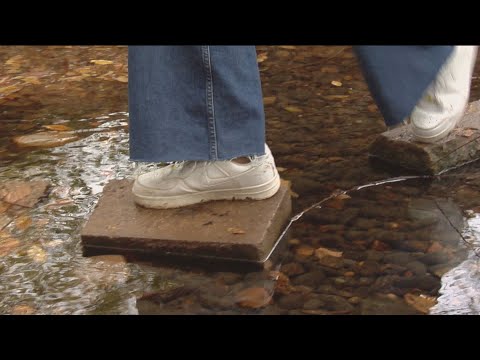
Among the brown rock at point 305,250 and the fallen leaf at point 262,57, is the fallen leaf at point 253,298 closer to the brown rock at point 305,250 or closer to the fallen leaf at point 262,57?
the brown rock at point 305,250

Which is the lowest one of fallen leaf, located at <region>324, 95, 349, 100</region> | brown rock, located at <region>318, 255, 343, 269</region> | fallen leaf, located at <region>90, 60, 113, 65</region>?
fallen leaf, located at <region>90, 60, 113, 65</region>

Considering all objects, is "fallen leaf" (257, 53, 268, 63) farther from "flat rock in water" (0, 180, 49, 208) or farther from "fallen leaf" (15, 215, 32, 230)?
"fallen leaf" (15, 215, 32, 230)

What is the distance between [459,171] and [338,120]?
0.63 m

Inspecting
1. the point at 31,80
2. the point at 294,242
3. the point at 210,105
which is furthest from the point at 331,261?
the point at 31,80

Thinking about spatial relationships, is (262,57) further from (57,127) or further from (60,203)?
(60,203)

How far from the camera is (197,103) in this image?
7.45 ft

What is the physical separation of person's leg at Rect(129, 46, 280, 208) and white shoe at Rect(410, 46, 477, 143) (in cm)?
60

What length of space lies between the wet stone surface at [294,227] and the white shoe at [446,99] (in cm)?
18

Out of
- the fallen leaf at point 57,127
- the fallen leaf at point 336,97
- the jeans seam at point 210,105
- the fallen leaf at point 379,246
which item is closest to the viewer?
the jeans seam at point 210,105

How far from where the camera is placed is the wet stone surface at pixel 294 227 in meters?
2.10

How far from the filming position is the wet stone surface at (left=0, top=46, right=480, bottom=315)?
2102mm

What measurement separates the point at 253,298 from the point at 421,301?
430mm

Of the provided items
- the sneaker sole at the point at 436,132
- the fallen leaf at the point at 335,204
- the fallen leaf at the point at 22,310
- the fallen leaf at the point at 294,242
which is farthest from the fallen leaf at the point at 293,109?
the fallen leaf at the point at 22,310

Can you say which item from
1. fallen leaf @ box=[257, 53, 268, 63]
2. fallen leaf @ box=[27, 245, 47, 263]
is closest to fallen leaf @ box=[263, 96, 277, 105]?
fallen leaf @ box=[257, 53, 268, 63]
